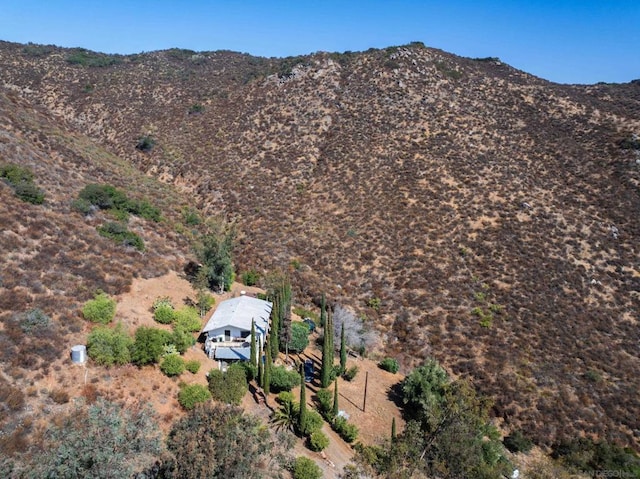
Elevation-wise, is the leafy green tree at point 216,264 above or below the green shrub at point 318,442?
above

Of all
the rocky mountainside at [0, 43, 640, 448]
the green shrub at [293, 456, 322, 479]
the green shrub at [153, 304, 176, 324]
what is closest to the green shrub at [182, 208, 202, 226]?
the rocky mountainside at [0, 43, 640, 448]

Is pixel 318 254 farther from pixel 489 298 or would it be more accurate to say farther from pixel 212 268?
pixel 489 298

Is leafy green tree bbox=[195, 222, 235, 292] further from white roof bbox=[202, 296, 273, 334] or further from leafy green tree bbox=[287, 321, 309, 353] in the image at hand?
leafy green tree bbox=[287, 321, 309, 353]

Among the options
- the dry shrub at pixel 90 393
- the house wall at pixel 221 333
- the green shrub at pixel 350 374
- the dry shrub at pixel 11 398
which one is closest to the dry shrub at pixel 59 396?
the dry shrub at pixel 90 393

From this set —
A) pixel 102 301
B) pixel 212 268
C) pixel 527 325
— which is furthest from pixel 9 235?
pixel 527 325

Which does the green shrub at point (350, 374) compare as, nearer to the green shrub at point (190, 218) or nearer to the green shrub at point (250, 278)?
the green shrub at point (250, 278)

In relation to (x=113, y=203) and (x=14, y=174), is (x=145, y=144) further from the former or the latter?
(x=14, y=174)

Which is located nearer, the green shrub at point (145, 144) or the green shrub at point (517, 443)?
the green shrub at point (517, 443)
